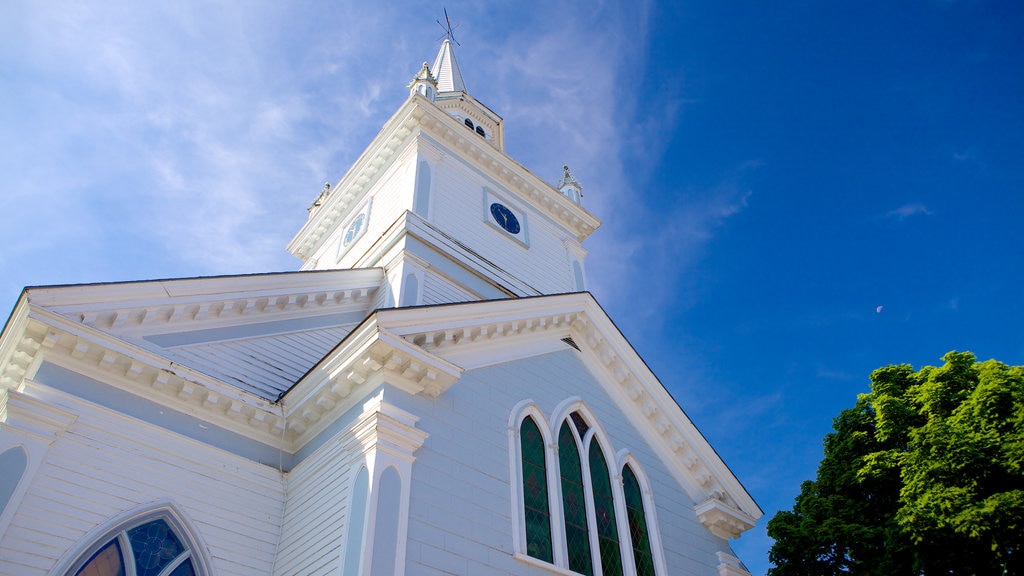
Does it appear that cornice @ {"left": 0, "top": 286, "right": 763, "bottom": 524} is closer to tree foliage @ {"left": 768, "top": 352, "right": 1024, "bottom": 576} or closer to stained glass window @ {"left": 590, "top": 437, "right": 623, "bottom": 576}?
stained glass window @ {"left": 590, "top": 437, "right": 623, "bottom": 576}

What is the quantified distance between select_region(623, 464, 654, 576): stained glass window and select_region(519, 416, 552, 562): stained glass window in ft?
7.49

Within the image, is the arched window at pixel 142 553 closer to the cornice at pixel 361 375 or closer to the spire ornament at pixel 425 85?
the cornice at pixel 361 375

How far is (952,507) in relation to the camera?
578 inches

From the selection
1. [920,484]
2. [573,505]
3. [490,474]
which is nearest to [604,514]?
[573,505]

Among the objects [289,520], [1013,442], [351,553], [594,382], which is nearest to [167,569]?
[289,520]

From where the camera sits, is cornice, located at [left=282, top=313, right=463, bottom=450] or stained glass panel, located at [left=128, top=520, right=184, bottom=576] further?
cornice, located at [left=282, top=313, right=463, bottom=450]

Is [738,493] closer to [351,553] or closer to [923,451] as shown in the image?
[923,451]

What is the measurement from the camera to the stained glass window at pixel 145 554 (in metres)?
9.95

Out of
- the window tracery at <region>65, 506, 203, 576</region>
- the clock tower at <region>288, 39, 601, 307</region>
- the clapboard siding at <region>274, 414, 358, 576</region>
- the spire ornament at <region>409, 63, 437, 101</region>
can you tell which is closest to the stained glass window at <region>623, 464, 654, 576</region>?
the clock tower at <region>288, 39, 601, 307</region>

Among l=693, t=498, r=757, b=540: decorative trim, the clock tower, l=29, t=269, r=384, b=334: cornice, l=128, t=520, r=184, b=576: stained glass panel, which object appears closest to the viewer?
l=128, t=520, r=184, b=576: stained glass panel

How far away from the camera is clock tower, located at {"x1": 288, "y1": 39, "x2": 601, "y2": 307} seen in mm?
17297

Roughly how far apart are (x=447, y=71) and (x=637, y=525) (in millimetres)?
24079

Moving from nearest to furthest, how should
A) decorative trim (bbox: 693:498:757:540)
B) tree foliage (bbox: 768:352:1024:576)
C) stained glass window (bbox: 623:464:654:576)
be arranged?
stained glass window (bbox: 623:464:654:576) < tree foliage (bbox: 768:352:1024:576) < decorative trim (bbox: 693:498:757:540)

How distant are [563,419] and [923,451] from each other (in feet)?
26.3
